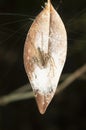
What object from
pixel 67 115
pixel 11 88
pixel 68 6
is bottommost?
pixel 67 115

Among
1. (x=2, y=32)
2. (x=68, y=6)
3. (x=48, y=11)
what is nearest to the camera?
(x=48, y=11)

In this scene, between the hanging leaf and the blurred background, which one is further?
the blurred background

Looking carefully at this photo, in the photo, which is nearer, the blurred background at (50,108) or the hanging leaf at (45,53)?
the hanging leaf at (45,53)

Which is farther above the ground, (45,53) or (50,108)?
(45,53)

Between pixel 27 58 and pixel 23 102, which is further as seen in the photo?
pixel 23 102

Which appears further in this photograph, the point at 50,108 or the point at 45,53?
the point at 50,108

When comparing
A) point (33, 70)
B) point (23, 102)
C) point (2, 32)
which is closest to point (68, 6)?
point (2, 32)

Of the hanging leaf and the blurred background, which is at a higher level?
the hanging leaf

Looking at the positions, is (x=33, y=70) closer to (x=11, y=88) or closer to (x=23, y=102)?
(x=11, y=88)
